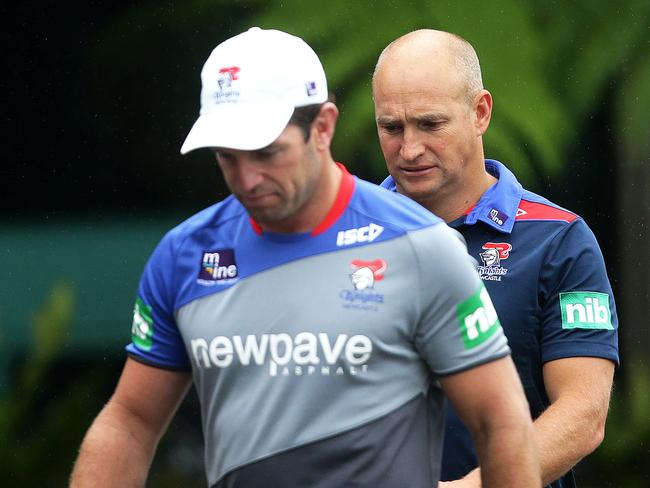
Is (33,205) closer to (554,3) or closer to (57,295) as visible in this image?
(57,295)

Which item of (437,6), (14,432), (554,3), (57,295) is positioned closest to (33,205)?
(57,295)

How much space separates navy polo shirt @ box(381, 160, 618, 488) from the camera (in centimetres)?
406

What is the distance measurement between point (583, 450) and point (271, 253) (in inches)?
50.1

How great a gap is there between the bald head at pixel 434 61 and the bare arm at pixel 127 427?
1.30 m

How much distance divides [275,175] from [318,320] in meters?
0.31

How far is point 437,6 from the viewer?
6855 millimetres

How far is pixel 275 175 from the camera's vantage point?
3.14m

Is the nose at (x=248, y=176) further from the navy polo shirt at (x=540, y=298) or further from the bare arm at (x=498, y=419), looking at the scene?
the navy polo shirt at (x=540, y=298)

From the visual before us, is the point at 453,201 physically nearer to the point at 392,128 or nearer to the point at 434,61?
the point at 392,128

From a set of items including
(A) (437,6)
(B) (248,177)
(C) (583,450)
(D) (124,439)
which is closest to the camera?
(B) (248,177)

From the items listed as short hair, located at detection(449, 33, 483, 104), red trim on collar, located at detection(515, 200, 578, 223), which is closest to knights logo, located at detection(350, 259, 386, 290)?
red trim on collar, located at detection(515, 200, 578, 223)

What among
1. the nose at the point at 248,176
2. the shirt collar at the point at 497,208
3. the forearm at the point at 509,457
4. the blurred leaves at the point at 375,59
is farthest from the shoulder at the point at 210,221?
the blurred leaves at the point at 375,59

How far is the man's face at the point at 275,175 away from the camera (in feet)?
10.3

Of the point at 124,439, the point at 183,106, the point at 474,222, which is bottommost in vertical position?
the point at 124,439
